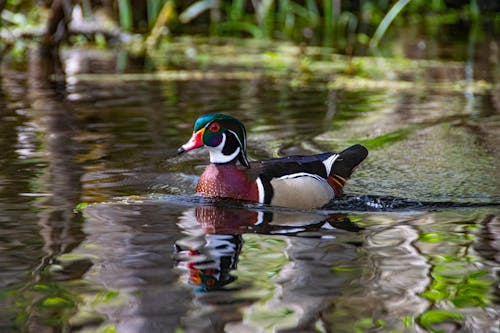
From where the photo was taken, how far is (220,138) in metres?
6.03

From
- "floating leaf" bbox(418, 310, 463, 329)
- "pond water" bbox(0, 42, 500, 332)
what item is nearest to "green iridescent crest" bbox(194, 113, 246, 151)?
"pond water" bbox(0, 42, 500, 332)

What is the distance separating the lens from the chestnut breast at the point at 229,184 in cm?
591

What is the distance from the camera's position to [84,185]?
662 cm

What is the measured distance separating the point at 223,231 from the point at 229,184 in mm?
563

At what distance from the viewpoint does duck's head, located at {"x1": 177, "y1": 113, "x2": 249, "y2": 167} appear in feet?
19.7

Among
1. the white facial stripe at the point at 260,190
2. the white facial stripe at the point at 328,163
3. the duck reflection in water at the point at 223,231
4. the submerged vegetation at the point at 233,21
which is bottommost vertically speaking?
the duck reflection in water at the point at 223,231

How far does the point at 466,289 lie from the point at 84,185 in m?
3.06

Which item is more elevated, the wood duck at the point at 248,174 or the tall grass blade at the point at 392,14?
the tall grass blade at the point at 392,14

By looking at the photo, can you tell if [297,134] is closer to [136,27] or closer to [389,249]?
[389,249]

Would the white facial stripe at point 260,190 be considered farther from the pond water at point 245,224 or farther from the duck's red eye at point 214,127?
the duck's red eye at point 214,127

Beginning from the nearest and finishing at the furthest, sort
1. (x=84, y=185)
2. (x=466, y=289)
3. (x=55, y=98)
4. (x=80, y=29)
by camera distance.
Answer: (x=466, y=289) → (x=84, y=185) → (x=55, y=98) → (x=80, y=29)

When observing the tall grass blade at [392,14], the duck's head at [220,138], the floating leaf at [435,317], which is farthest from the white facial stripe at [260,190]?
the tall grass blade at [392,14]

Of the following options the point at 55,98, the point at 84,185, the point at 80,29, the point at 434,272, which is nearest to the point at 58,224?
the point at 84,185

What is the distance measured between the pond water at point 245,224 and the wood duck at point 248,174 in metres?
0.09
